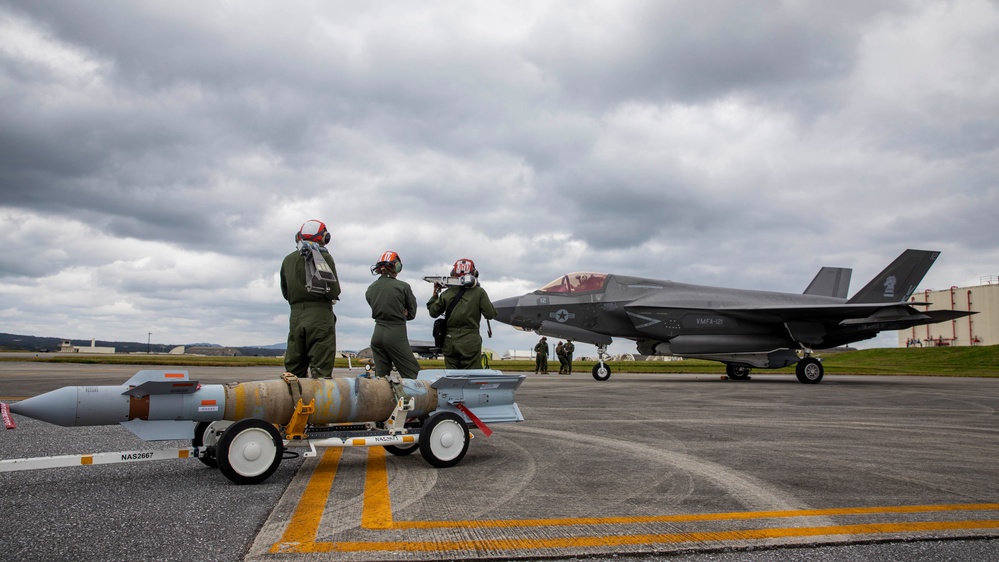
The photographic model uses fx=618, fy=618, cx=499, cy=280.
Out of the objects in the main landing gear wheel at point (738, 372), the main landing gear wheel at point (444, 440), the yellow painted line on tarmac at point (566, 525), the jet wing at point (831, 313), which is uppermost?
the jet wing at point (831, 313)

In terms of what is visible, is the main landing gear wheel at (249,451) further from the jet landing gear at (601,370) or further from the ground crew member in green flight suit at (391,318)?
the jet landing gear at (601,370)

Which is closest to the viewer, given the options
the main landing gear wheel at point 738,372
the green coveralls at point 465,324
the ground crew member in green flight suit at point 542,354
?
the green coveralls at point 465,324

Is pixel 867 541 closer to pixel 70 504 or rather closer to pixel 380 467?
pixel 380 467

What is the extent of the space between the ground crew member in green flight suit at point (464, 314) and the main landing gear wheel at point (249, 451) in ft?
9.49

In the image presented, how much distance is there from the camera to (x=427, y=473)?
4.67 m

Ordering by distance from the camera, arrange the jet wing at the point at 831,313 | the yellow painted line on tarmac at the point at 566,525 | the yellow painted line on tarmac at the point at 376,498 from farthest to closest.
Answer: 1. the jet wing at the point at 831,313
2. the yellow painted line on tarmac at the point at 376,498
3. the yellow painted line on tarmac at the point at 566,525

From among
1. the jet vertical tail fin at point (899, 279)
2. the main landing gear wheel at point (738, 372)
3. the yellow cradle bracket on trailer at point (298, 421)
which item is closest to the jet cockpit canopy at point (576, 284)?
the main landing gear wheel at point (738, 372)

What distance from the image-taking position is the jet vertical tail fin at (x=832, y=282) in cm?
2297

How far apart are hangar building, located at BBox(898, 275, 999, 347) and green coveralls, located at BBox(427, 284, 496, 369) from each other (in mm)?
57498

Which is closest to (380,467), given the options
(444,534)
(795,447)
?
(444,534)

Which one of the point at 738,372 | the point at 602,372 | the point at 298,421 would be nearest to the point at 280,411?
Answer: the point at 298,421

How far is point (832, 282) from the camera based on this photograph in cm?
2302

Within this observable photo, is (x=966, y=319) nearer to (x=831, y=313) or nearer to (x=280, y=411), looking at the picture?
(x=831, y=313)

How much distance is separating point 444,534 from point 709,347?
54.2 ft
